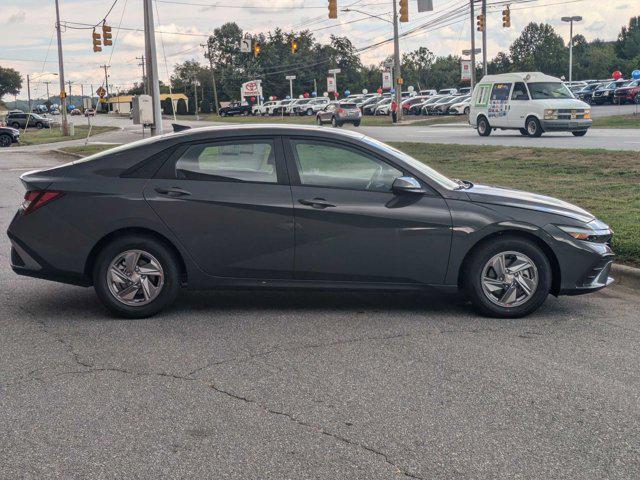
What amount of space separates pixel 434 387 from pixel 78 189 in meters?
3.32

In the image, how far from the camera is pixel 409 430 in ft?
13.9

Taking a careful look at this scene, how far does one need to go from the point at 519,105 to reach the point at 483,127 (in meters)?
2.01

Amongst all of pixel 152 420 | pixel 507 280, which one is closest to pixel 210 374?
pixel 152 420

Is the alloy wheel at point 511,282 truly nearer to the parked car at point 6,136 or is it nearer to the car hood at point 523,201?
the car hood at point 523,201

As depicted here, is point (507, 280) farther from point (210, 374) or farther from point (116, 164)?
point (116, 164)

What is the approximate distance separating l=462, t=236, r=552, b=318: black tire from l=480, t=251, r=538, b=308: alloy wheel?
3 centimetres

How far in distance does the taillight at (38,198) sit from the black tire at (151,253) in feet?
1.92

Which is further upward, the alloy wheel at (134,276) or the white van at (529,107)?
the white van at (529,107)

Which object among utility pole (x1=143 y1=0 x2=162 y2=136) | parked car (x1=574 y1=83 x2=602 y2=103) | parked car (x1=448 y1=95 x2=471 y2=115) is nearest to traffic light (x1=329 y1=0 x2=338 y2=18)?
utility pole (x1=143 y1=0 x2=162 y2=136)

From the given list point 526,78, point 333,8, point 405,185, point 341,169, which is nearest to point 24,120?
point 333,8

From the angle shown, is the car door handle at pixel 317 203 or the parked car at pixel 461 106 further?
the parked car at pixel 461 106

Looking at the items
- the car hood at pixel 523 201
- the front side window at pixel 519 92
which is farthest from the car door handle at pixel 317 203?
the front side window at pixel 519 92

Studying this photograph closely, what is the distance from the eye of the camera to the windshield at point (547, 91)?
96.7 feet

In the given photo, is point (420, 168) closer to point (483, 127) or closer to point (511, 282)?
point (511, 282)
